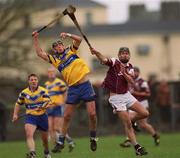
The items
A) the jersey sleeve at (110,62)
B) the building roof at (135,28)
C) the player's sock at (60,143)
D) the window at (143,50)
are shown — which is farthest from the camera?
the building roof at (135,28)

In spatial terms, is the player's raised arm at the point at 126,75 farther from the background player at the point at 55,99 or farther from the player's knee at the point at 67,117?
the background player at the point at 55,99

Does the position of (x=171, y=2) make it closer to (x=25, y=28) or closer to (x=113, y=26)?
(x=113, y=26)

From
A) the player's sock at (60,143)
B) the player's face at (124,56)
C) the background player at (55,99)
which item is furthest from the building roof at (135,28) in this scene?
the player's face at (124,56)

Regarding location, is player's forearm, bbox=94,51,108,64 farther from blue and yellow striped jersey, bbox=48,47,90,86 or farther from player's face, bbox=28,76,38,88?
player's face, bbox=28,76,38,88

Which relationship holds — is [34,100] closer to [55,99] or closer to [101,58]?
[101,58]

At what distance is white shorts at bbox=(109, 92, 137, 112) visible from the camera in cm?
1752

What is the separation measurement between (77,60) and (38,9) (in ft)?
88.0

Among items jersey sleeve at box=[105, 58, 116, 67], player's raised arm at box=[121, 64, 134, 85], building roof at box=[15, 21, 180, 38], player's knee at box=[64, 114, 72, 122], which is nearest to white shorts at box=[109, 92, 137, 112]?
player's raised arm at box=[121, 64, 134, 85]

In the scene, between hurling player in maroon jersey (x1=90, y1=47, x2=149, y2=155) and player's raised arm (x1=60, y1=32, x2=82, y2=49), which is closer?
hurling player in maroon jersey (x1=90, y1=47, x2=149, y2=155)

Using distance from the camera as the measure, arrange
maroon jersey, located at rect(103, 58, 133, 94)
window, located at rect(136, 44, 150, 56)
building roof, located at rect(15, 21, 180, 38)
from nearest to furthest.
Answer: maroon jersey, located at rect(103, 58, 133, 94), window, located at rect(136, 44, 150, 56), building roof, located at rect(15, 21, 180, 38)

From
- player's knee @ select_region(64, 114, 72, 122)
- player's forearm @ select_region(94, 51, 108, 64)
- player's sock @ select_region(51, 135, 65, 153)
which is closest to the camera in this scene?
player's forearm @ select_region(94, 51, 108, 64)

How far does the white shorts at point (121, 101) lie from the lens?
17.5 metres

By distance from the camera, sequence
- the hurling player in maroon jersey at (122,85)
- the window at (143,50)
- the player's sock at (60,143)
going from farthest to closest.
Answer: the window at (143,50) → the player's sock at (60,143) → the hurling player in maroon jersey at (122,85)

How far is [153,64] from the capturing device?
77.1 m
